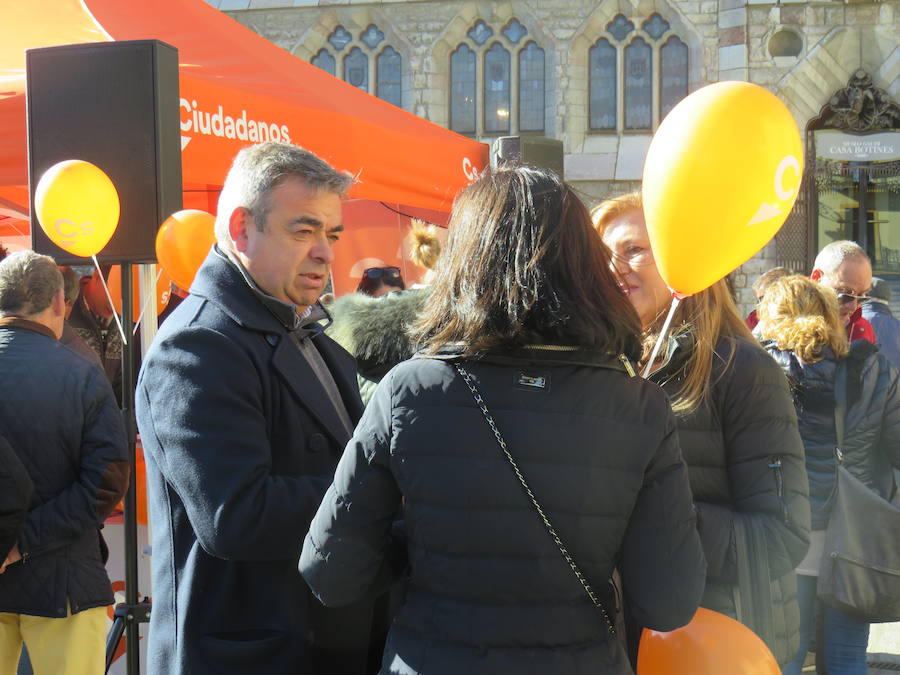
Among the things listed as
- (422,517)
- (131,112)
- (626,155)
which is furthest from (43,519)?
(626,155)

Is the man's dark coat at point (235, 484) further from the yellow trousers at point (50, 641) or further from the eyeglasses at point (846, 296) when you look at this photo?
the eyeglasses at point (846, 296)

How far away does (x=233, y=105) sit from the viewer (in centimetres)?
415

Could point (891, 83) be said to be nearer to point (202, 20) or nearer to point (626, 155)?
point (626, 155)

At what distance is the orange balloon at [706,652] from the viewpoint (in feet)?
5.37

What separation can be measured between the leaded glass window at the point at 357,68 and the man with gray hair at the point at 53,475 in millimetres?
13620

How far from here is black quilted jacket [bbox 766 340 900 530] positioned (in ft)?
10.5

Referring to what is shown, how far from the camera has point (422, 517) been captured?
134cm

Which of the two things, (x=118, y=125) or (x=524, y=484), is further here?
(x=118, y=125)

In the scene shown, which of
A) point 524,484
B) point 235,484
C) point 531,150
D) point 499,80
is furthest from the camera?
point 499,80

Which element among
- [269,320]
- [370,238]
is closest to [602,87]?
[370,238]

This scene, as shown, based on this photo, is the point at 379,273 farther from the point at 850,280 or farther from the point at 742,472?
the point at 742,472

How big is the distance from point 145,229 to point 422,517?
2.20 metres

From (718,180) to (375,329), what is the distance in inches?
54.9

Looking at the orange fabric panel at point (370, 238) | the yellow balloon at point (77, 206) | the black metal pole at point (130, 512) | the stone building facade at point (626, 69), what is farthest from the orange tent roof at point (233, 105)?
the stone building facade at point (626, 69)
